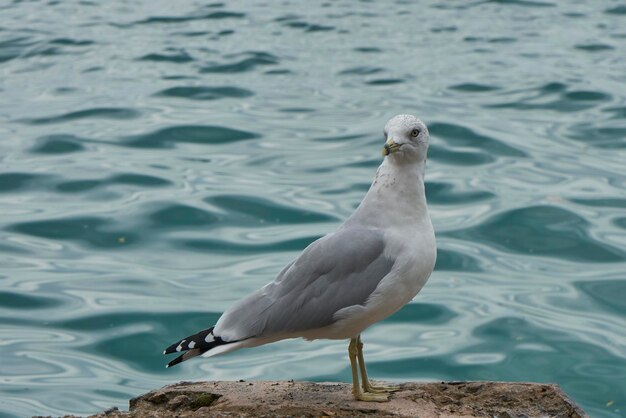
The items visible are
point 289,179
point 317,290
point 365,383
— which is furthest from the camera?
A: point 289,179

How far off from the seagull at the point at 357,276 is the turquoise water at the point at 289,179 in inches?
97.4

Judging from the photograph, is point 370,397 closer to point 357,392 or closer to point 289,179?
point 357,392

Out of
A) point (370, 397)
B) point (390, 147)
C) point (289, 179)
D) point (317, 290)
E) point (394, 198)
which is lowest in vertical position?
point (370, 397)

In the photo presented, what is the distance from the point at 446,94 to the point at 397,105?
71cm

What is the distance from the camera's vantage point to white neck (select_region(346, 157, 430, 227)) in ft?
12.8

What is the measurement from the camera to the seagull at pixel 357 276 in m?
3.77

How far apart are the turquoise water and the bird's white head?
8.67ft

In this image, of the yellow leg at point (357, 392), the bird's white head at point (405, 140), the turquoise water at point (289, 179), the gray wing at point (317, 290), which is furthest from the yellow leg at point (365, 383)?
the turquoise water at point (289, 179)

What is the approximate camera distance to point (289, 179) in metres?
9.25

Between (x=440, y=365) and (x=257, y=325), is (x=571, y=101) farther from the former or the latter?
(x=257, y=325)

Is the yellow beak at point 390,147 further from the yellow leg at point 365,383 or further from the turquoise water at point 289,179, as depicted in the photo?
the turquoise water at point 289,179

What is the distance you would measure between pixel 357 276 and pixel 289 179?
17.9ft

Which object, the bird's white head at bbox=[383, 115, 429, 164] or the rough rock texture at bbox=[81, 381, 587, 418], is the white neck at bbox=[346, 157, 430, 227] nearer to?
the bird's white head at bbox=[383, 115, 429, 164]

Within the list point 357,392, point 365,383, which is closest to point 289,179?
point 365,383
